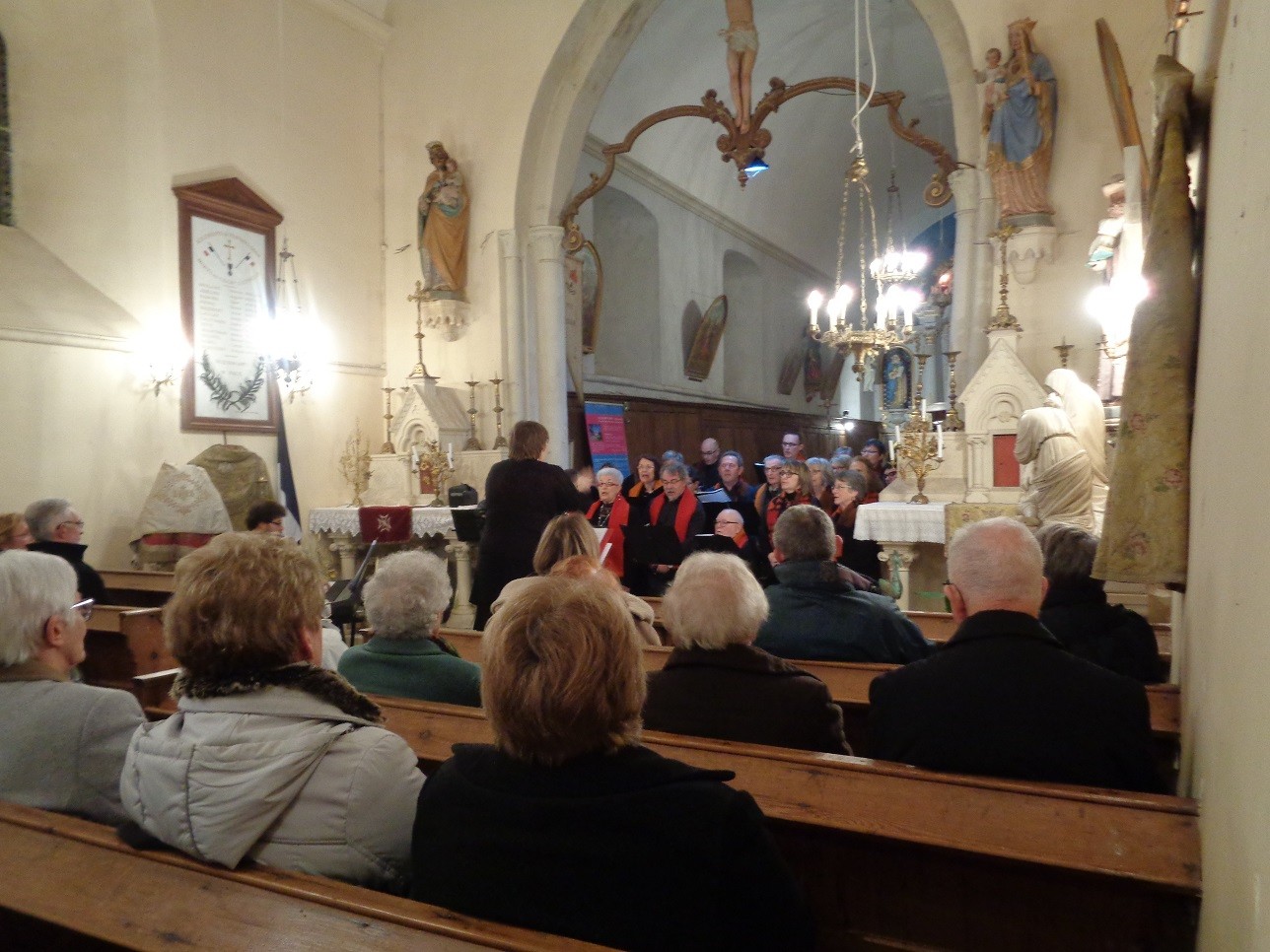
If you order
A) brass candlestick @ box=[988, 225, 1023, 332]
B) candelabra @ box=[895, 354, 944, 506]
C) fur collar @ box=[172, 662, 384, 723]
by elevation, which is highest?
brass candlestick @ box=[988, 225, 1023, 332]

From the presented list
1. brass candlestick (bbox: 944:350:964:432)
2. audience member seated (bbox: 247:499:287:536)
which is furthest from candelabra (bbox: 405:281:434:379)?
brass candlestick (bbox: 944:350:964:432)

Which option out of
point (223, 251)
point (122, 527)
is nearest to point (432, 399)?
point (223, 251)

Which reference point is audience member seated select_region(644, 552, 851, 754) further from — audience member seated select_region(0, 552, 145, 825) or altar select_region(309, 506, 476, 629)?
altar select_region(309, 506, 476, 629)

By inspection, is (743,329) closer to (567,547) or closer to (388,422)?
(388,422)

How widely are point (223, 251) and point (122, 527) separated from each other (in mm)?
2598

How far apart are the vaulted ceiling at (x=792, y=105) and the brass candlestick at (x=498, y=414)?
3.73 metres

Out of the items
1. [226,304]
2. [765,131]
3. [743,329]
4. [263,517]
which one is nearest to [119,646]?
[263,517]

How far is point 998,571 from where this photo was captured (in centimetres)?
199

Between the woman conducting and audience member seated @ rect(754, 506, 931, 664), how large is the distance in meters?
1.96

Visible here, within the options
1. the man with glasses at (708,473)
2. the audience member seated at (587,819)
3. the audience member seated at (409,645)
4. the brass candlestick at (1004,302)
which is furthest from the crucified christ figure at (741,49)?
the audience member seated at (587,819)

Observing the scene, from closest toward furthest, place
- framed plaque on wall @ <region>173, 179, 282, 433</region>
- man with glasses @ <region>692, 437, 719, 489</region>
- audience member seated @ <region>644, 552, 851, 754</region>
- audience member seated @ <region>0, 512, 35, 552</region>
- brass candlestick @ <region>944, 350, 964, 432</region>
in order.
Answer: audience member seated @ <region>644, 552, 851, 754</region>
audience member seated @ <region>0, 512, 35, 552</region>
brass candlestick @ <region>944, 350, 964, 432</region>
framed plaque on wall @ <region>173, 179, 282, 433</region>
man with glasses @ <region>692, 437, 719, 489</region>

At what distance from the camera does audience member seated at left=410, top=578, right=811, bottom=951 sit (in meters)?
1.24

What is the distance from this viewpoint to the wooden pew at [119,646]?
12.1ft

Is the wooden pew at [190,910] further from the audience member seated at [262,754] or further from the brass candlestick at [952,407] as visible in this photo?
the brass candlestick at [952,407]
